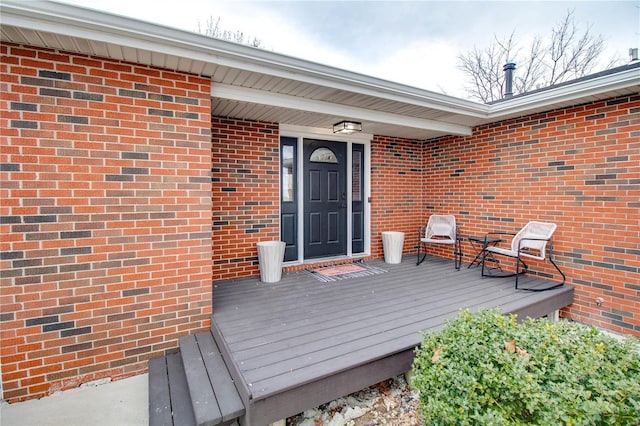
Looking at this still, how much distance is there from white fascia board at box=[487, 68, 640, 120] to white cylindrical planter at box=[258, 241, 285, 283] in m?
3.46

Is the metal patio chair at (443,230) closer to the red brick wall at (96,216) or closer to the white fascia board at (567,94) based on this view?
the white fascia board at (567,94)

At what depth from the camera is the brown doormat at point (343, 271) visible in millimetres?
4164

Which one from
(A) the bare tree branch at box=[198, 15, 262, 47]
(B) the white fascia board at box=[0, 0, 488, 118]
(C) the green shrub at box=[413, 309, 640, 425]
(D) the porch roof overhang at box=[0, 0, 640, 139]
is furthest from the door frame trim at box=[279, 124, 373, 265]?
(A) the bare tree branch at box=[198, 15, 262, 47]

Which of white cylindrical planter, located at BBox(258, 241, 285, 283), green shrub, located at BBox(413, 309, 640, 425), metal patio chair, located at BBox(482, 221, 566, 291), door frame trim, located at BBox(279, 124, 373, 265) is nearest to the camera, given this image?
green shrub, located at BBox(413, 309, 640, 425)

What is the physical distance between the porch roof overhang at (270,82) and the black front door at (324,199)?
21.2 inches

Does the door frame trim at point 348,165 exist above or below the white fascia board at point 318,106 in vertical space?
below

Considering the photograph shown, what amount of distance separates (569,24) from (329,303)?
11.7 metres

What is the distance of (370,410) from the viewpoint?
7.36 ft

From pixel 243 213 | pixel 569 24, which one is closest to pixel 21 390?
pixel 243 213

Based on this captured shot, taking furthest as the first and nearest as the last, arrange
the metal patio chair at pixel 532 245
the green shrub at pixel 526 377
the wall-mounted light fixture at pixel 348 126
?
the wall-mounted light fixture at pixel 348 126, the metal patio chair at pixel 532 245, the green shrub at pixel 526 377

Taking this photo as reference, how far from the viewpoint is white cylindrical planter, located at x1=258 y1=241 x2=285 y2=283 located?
3.87 m

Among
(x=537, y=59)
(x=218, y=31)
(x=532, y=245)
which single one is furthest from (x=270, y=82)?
(x=537, y=59)

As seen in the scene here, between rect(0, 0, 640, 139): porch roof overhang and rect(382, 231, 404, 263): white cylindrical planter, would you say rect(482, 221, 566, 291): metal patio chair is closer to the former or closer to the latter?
rect(382, 231, 404, 263): white cylindrical planter

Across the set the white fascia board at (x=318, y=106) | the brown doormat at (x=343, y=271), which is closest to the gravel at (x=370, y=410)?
the brown doormat at (x=343, y=271)
